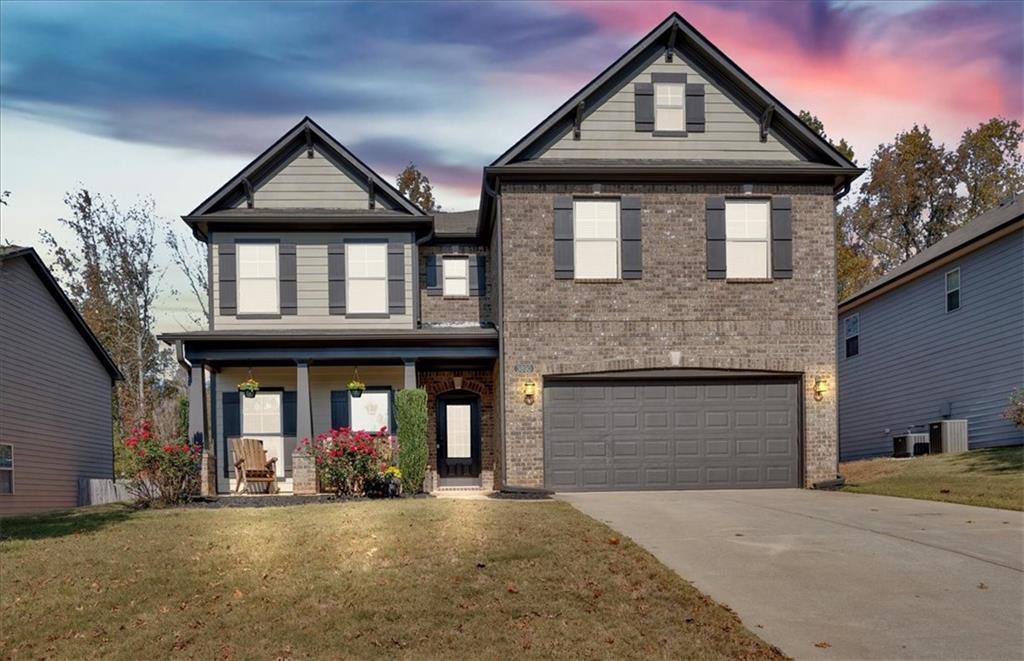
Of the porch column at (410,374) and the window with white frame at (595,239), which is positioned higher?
the window with white frame at (595,239)

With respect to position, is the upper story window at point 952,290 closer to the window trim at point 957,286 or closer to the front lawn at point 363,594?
the window trim at point 957,286

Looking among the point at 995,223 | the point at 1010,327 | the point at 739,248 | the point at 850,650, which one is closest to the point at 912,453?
the point at 1010,327

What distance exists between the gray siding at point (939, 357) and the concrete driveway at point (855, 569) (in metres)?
8.08

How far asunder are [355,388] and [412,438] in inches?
134

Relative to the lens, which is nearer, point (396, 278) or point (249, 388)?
point (249, 388)

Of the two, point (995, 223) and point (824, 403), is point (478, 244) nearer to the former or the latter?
point (824, 403)

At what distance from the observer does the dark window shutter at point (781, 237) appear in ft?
60.3

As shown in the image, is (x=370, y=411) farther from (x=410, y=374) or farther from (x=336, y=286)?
(x=336, y=286)

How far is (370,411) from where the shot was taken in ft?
70.2

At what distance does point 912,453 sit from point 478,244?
1227 centimetres

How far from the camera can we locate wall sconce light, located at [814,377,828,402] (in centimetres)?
1819

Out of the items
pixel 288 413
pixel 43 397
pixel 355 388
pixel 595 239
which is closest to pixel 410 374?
pixel 355 388

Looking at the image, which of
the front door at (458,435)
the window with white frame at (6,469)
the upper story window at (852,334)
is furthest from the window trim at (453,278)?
the upper story window at (852,334)

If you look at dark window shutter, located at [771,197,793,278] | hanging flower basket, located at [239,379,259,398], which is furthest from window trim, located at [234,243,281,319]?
dark window shutter, located at [771,197,793,278]
